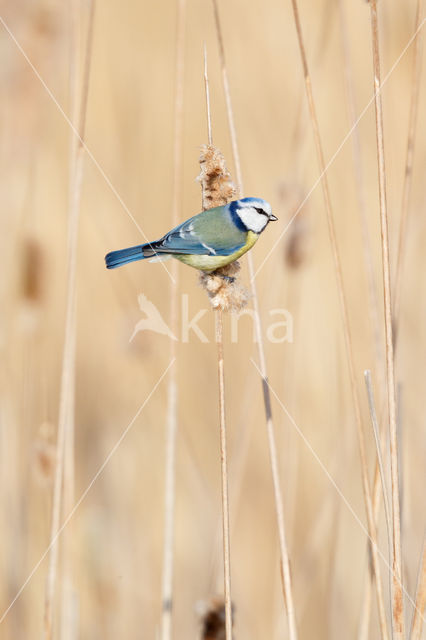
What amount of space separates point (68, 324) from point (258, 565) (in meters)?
1.31

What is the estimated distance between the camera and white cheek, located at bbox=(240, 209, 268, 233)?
1197 mm

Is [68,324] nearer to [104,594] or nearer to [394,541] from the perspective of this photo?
[394,541]

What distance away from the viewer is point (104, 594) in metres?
1.70

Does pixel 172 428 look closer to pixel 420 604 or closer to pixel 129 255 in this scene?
pixel 129 255

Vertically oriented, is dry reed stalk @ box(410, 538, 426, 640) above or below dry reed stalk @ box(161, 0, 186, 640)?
below

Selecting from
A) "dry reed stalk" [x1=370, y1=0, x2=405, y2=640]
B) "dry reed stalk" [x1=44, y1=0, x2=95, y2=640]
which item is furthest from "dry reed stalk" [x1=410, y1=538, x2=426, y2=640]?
"dry reed stalk" [x1=44, y1=0, x2=95, y2=640]

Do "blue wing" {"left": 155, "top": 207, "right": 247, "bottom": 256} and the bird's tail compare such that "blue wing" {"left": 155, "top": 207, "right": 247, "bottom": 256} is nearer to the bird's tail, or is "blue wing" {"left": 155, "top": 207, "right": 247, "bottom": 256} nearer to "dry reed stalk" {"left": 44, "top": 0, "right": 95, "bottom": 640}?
the bird's tail

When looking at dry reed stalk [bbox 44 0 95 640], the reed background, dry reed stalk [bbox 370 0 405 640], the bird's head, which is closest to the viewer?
dry reed stalk [bbox 370 0 405 640]

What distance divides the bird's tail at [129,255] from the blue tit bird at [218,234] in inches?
0.7

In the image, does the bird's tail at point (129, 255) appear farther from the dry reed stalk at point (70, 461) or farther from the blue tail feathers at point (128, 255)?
the dry reed stalk at point (70, 461)

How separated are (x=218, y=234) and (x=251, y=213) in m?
0.08

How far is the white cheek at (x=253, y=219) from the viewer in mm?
1197

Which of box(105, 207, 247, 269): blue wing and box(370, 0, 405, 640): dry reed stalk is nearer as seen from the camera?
box(370, 0, 405, 640): dry reed stalk

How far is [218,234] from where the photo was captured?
1186mm
